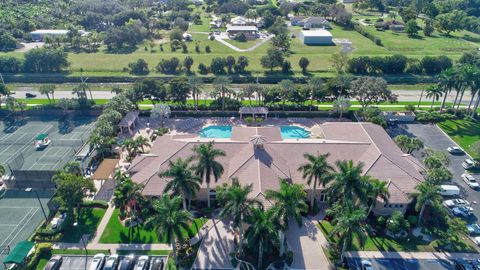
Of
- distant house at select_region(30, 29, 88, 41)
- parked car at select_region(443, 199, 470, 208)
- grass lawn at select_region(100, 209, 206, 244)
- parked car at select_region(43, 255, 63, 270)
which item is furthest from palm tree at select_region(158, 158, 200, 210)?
distant house at select_region(30, 29, 88, 41)

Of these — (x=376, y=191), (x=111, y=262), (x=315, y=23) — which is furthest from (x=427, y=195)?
(x=315, y=23)

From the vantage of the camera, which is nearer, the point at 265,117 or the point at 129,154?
the point at 129,154

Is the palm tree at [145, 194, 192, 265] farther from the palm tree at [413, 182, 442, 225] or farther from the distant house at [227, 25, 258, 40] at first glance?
the distant house at [227, 25, 258, 40]

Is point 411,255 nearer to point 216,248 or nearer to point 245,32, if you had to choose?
point 216,248

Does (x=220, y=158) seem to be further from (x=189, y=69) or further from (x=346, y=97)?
(x=189, y=69)

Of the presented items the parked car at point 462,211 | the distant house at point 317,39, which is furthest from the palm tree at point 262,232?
the distant house at point 317,39

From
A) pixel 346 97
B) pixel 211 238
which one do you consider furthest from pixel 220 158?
pixel 346 97

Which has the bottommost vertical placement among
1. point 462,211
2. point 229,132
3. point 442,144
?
point 462,211
